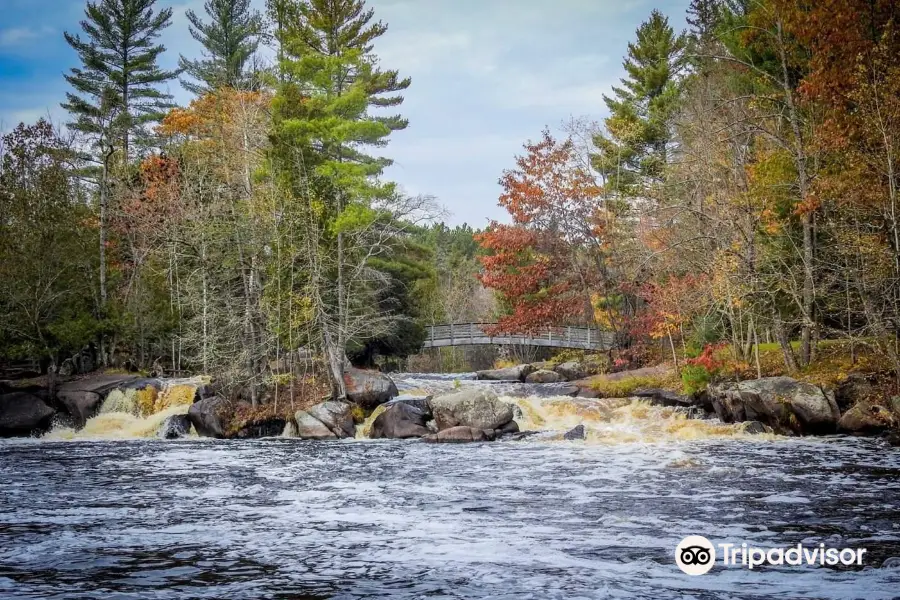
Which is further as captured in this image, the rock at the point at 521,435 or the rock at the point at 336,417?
the rock at the point at 336,417

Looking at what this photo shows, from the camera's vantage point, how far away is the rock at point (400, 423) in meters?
18.0

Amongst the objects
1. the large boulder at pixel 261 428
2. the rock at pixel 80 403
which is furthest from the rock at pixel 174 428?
the rock at pixel 80 403

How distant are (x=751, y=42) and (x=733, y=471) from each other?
14.4 meters

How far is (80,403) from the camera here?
20.2 m

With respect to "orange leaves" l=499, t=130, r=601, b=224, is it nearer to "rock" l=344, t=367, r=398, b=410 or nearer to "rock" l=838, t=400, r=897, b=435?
"rock" l=344, t=367, r=398, b=410

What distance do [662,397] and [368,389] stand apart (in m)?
8.41

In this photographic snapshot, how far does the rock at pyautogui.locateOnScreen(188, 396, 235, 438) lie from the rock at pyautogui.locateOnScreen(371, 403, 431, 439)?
407cm

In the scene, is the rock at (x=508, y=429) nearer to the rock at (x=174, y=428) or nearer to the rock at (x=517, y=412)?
the rock at (x=517, y=412)

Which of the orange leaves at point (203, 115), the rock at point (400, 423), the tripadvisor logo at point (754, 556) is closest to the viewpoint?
the tripadvisor logo at point (754, 556)

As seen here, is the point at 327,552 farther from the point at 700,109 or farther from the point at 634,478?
the point at 700,109

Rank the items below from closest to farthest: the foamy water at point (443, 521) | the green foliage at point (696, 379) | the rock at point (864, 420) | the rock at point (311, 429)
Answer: the foamy water at point (443, 521) → the rock at point (864, 420) → the rock at point (311, 429) → the green foliage at point (696, 379)

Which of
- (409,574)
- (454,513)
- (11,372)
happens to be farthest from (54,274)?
(409,574)

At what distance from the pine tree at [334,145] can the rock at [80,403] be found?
6.61 m

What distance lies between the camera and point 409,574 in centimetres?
638
